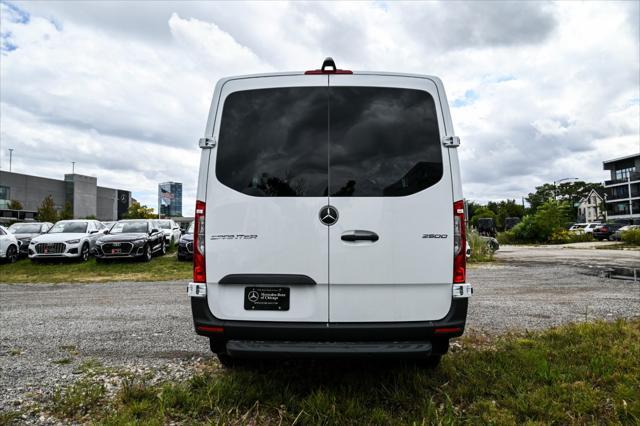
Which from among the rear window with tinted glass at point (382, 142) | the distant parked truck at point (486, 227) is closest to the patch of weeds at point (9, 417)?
the rear window with tinted glass at point (382, 142)

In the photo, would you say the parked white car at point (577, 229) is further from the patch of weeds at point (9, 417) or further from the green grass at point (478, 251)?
the patch of weeds at point (9, 417)

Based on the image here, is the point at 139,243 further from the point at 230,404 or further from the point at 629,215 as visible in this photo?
the point at 629,215

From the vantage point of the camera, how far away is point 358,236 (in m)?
2.92

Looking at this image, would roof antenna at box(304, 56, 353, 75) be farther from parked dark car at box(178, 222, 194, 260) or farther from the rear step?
parked dark car at box(178, 222, 194, 260)

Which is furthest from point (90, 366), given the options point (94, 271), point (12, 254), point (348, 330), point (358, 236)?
point (12, 254)

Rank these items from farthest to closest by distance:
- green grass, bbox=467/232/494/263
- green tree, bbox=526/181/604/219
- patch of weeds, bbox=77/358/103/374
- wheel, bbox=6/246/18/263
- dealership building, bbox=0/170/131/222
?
green tree, bbox=526/181/604/219 < dealership building, bbox=0/170/131/222 < green grass, bbox=467/232/494/263 < wheel, bbox=6/246/18/263 < patch of weeds, bbox=77/358/103/374

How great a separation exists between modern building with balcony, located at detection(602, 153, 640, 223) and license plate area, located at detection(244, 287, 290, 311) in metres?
79.8

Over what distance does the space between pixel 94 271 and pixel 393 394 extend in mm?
13579

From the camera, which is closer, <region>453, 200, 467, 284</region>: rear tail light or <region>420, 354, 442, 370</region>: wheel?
<region>453, 200, 467, 284</region>: rear tail light

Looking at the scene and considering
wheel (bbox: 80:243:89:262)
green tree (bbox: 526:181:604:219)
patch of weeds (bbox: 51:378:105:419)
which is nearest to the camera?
patch of weeds (bbox: 51:378:105:419)

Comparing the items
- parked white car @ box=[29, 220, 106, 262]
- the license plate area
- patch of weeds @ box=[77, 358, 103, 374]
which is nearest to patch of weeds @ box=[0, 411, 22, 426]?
patch of weeds @ box=[77, 358, 103, 374]

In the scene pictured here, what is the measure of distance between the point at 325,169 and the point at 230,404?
1873 mm

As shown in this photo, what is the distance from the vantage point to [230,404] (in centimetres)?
312

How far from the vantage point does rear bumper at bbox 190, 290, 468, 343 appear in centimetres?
290
